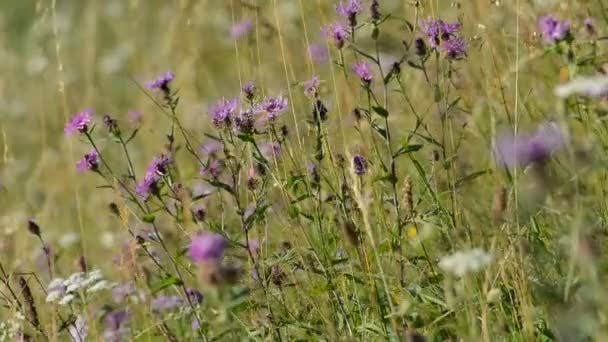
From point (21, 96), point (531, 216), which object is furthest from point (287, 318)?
point (21, 96)

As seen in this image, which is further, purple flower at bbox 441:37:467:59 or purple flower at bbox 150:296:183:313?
purple flower at bbox 150:296:183:313

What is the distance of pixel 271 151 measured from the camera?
2.28 metres

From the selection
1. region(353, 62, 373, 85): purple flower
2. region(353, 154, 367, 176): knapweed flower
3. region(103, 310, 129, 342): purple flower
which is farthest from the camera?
region(103, 310, 129, 342): purple flower

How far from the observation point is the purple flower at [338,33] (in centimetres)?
213

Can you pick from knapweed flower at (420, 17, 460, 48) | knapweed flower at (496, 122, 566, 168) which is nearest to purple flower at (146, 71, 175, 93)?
knapweed flower at (420, 17, 460, 48)

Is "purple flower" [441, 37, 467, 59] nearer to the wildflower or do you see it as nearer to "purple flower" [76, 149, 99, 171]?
"purple flower" [76, 149, 99, 171]

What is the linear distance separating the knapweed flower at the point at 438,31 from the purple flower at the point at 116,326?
35.3 inches

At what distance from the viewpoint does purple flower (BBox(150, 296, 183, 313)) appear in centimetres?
232

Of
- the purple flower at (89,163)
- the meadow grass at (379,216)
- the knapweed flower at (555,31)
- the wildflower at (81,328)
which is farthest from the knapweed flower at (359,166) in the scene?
the wildflower at (81,328)

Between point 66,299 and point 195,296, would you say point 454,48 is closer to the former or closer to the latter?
point 195,296

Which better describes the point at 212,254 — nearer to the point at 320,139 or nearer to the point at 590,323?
the point at 590,323

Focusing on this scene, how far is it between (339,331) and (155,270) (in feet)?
2.78

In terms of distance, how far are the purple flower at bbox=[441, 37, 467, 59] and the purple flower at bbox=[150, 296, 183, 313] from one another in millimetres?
715

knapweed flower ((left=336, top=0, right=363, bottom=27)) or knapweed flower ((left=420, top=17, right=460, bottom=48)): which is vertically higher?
knapweed flower ((left=336, top=0, right=363, bottom=27))
